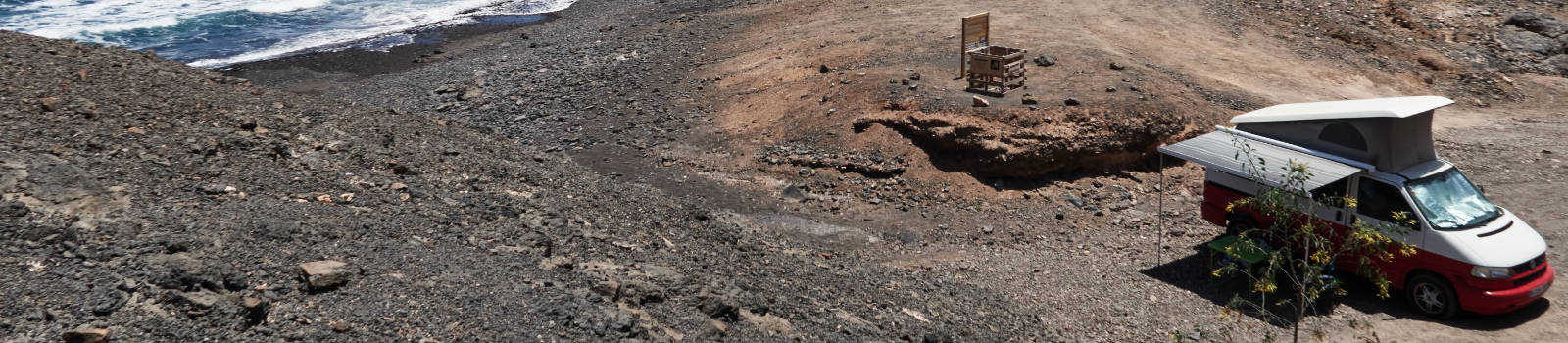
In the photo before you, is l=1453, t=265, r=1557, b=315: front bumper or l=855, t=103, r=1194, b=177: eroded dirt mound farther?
l=855, t=103, r=1194, b=177: eroded dirt mound

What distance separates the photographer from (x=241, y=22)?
36.3m

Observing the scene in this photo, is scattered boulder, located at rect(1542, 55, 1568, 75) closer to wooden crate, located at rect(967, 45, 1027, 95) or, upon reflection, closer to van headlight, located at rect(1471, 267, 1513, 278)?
wooden crate, located at rect(967, 45, 1027, 95)

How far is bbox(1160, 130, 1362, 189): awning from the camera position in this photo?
10109 mm

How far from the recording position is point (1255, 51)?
72.7ft

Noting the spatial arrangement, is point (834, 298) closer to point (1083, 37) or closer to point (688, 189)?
point (688, 189)

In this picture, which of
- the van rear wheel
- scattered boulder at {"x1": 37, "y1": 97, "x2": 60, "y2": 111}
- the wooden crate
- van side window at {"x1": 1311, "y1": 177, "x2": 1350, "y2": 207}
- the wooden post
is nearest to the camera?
van side window at {"x1": 1311, "y1": 177, "x2": 1350, "y2": 207}

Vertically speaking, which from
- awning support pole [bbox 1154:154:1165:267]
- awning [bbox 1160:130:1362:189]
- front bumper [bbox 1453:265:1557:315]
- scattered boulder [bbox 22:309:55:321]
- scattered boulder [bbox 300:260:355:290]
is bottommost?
awning support pole [bbox 1154:154:1165:267]

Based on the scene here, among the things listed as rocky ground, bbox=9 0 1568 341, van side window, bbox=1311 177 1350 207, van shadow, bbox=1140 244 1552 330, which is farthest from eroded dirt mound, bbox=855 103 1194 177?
van side window, bbox=1311 177 1350 207

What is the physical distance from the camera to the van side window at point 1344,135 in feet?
33.9

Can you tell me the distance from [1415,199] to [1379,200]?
32 centimetres

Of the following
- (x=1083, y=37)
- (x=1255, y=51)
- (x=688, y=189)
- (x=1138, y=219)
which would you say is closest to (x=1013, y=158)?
(x=1138, y=219)

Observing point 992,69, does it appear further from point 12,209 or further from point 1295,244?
point 12,209

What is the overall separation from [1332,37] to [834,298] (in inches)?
747

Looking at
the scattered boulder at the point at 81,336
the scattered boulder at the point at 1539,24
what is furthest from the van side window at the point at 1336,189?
the scattered boulder at the point at 1539,24
